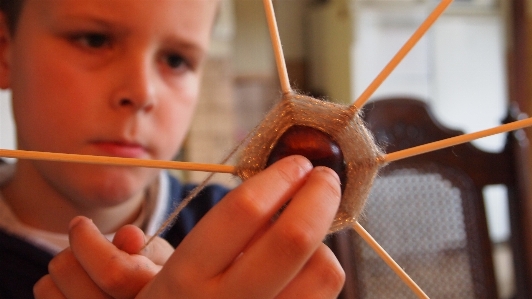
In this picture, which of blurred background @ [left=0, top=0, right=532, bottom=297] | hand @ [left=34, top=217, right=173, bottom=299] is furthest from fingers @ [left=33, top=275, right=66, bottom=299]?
blurred background @ [left=0, top=0, right=532, bottom=297]

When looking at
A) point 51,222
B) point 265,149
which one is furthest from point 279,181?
point 51,222

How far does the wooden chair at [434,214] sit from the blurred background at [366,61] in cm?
117

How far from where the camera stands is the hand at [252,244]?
17cm

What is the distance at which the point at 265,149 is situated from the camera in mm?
211

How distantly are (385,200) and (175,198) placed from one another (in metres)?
0.32

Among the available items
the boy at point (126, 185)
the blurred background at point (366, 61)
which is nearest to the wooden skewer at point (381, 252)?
the boy at point (126, 185)

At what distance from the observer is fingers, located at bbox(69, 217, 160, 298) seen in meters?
0.20

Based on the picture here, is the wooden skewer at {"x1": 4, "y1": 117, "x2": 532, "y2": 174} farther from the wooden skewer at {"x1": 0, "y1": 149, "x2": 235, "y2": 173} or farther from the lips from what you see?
the lips

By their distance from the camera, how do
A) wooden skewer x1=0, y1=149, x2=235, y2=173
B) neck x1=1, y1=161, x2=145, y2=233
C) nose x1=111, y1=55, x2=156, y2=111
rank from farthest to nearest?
1. neck x1=1, y1=161, x2=145, y2=233
2. nose x1=111, y1=55, x2=156, y2=111
3. wooden skewer x1=0, y1=149, x2=235, y2=173

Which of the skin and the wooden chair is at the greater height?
the skin

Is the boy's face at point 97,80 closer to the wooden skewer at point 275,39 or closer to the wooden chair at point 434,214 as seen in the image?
the wooden skewer at point 275,39

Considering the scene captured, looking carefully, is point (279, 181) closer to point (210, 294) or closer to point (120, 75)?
point (210, 294)

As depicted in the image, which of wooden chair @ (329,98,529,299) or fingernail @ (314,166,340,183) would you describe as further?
wooden chair @ (329,98,529,299)

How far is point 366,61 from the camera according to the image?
191 centimetres
